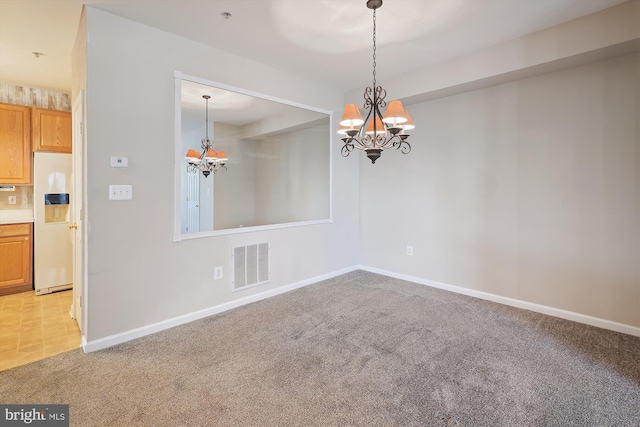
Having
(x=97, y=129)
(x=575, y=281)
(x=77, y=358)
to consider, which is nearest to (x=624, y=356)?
(x=575, y=281)

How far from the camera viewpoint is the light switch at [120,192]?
259cm

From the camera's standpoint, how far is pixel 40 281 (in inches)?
155

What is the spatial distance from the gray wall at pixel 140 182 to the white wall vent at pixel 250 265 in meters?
0.11

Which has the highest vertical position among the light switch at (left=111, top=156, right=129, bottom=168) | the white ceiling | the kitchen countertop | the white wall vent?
the white ceiling

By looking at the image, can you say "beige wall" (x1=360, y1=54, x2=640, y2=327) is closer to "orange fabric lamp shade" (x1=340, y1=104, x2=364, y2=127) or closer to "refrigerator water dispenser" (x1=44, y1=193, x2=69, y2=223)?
"orange fabric lamp shade" (x1=340, y1=104, x2=364, y2=127)

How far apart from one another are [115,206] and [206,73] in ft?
5.08

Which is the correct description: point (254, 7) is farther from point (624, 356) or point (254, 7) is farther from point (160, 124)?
point (624, 356)

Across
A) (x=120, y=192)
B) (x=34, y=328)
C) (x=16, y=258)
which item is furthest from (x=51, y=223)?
(x=120, y=192)

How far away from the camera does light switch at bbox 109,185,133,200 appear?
102 inches

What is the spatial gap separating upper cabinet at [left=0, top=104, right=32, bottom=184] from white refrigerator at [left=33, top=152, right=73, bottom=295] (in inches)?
7.8

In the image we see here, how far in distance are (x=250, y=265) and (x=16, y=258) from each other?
10.0 feet

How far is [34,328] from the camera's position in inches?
117

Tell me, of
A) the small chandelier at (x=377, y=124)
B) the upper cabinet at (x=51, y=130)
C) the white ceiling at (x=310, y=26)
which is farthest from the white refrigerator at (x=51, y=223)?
the small chandelier at (x=377, y=124)

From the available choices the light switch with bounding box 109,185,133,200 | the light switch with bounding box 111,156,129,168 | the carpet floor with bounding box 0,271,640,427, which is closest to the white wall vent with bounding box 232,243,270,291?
the carpet floor with bounding box 0,271,640,427
